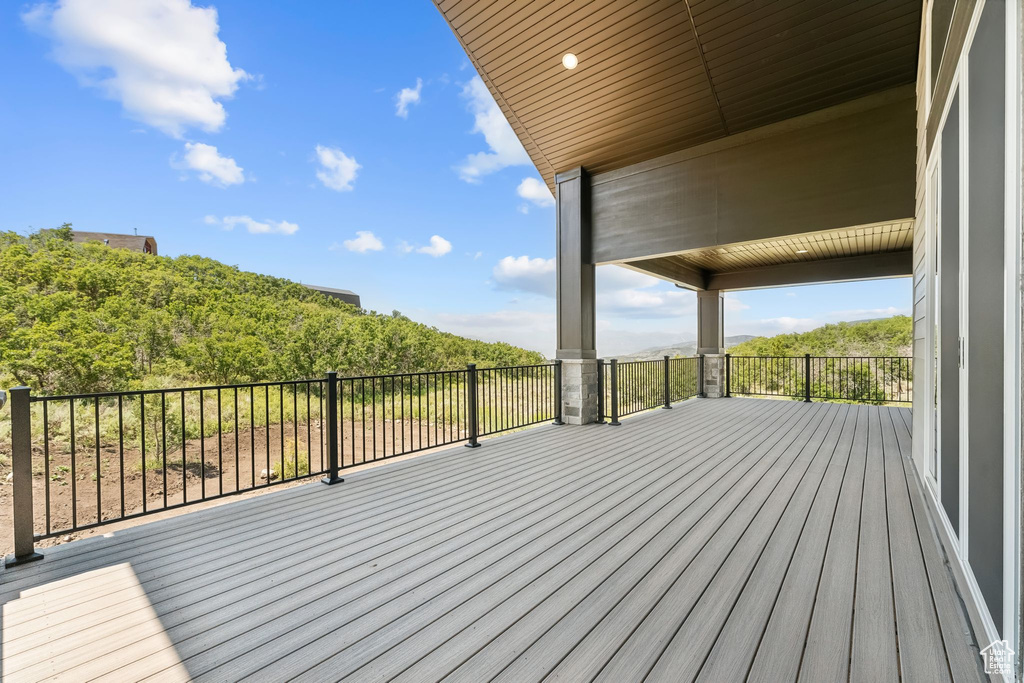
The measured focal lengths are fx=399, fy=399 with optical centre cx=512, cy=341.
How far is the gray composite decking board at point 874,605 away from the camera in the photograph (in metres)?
1.31

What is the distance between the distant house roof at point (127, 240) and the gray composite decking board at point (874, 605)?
92.0 ft

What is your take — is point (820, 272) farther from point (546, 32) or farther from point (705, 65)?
point (546, 32)

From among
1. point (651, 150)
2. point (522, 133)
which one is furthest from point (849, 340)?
point (522, 133)

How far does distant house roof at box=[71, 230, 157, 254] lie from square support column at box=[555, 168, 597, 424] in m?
24.5

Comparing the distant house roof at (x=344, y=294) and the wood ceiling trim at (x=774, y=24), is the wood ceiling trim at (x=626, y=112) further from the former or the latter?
the distant house roof at (x=344, y=294)

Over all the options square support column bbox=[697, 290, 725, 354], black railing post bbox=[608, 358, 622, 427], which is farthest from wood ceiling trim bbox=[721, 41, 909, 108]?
square support column bbox=[697, 290, 725, 354]

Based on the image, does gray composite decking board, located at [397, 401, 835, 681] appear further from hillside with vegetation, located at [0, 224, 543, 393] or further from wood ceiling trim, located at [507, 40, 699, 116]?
hillside with vegetation, located at [0, 224, 543, 393]

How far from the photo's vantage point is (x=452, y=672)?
1.29 m

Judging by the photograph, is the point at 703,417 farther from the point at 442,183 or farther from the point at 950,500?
the point at 442,183

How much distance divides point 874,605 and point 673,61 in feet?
15.5

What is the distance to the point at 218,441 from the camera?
3738mm

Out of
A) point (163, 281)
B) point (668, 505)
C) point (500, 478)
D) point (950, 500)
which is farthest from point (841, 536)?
point (163, 281)

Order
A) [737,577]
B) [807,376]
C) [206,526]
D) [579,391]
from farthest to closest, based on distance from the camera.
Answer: [807,376]
[579,391]
[206,526]
[737,577]

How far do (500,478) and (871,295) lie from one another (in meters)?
16.6
